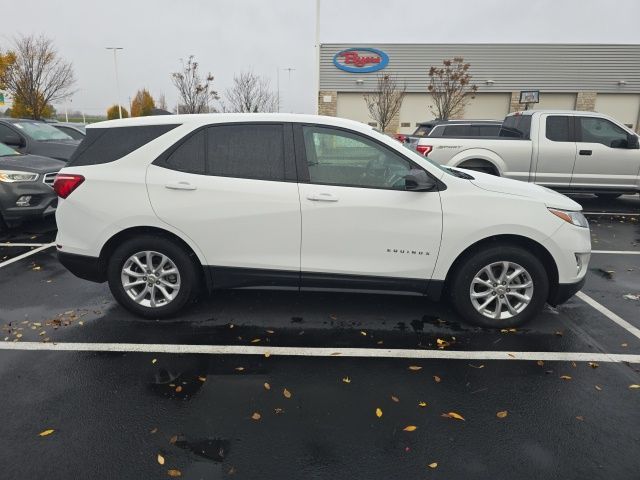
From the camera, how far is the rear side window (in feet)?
12.8

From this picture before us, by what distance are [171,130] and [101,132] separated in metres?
0.69

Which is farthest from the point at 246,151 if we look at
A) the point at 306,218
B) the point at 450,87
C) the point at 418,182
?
the point at 450,87

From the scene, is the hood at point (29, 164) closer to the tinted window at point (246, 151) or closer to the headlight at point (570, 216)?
the tinted window at point (246, 151)

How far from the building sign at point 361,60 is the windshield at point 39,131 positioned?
20.5m

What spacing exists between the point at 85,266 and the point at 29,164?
15.4 feet

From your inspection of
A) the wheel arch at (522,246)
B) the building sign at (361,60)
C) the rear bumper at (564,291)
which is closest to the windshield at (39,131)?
the wheel arch at (522,246)

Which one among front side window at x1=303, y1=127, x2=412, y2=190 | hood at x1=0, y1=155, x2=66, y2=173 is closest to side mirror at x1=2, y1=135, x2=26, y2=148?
hood at x1=0, y1=155, x2=66, y2=173

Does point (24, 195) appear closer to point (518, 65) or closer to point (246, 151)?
point (246, 151)

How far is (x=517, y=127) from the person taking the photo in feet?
31.9

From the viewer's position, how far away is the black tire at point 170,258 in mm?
3877

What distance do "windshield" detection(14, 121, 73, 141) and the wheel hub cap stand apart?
424 inches

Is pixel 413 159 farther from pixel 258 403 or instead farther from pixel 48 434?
pixel 48 434

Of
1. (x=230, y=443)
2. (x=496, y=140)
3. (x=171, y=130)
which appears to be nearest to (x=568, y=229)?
(x=230, y=443)

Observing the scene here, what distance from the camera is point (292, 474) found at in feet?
7.59
